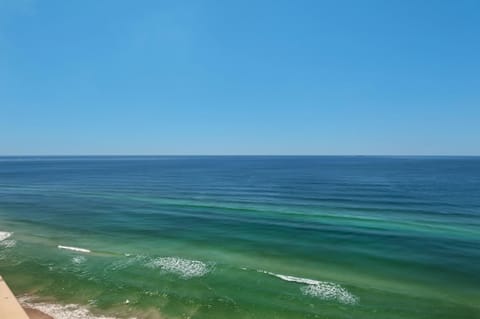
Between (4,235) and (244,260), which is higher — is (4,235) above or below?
below

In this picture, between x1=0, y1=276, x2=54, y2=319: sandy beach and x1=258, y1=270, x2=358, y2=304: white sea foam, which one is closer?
x1=0, y1=276, x2=54, y2=319: sandy beach

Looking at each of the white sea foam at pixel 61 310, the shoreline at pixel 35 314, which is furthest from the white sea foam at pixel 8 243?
the shoreline at pixel 35 314

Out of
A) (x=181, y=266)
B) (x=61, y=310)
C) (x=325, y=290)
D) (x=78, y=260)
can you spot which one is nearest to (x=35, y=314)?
(x=61, y=310)

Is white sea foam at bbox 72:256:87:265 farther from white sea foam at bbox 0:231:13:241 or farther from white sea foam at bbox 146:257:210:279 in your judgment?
white sea foam at bbox 0:231:13:241

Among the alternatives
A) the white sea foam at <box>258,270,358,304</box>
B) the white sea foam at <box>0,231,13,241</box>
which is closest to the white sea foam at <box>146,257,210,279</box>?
the white sea foam at <box>258,270,358,304</box>

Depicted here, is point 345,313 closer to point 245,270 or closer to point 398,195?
point 245,270

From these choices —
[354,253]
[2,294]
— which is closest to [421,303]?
[354,253]

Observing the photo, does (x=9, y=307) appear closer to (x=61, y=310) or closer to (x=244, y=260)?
(x=61, y=310)
